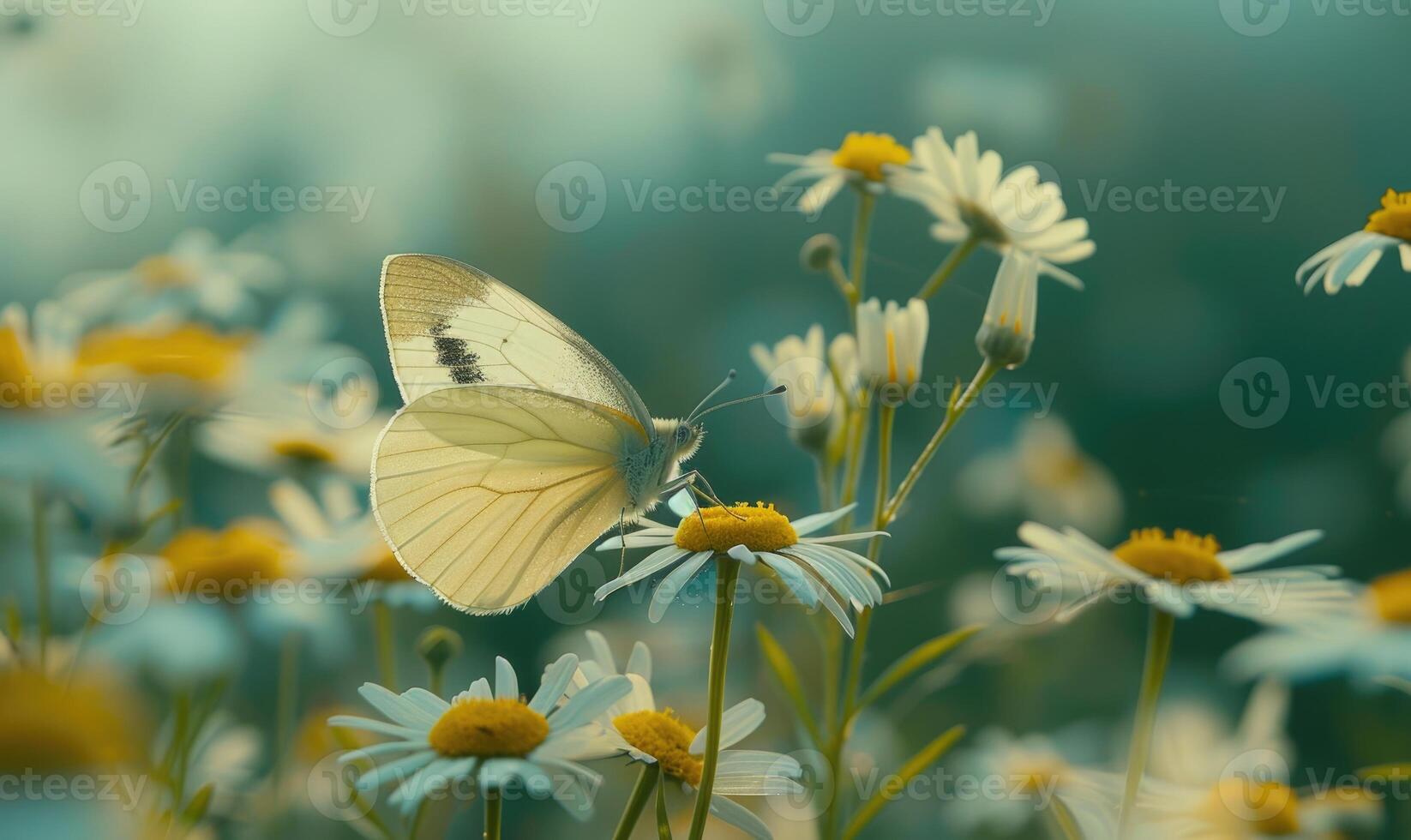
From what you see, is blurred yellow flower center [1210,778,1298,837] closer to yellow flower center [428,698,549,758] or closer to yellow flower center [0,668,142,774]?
yellow flower center [428,698,549,758]

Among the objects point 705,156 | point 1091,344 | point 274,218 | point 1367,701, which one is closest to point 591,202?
point 705,156

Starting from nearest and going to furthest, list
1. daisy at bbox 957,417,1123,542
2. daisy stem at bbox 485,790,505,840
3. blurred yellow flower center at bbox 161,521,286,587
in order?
1. daisy stem at bbox 485,790,505,840
2. blurred yellow flower center at bbox 161,521,286,587
3. daisy at bbox 957,417,1123,542

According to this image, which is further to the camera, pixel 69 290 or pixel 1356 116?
pixel 1356 116

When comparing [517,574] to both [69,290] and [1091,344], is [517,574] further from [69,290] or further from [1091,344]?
[1091,344]

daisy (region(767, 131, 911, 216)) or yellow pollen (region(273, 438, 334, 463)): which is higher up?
daisy (region(767, 131, 911, 216))

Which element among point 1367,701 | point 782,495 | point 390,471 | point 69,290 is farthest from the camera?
point 782,495

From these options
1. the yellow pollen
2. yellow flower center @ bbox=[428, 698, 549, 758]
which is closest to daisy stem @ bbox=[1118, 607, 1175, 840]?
yellow flower center @ bbox=[428, 698, 549, 758]

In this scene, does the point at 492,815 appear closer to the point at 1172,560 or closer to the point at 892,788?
the point at 892,788
